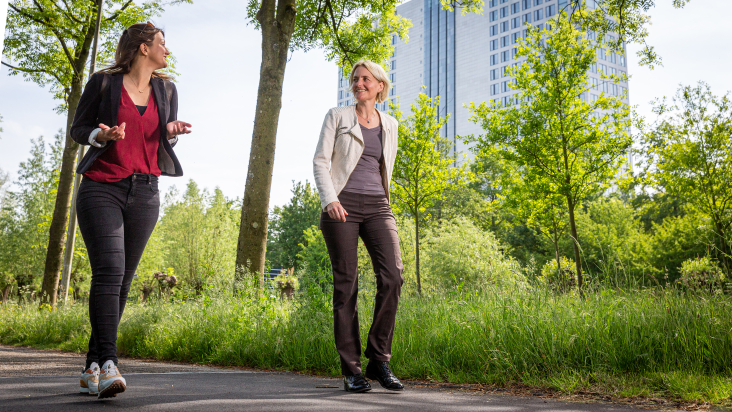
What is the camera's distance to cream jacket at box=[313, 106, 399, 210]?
136 inches

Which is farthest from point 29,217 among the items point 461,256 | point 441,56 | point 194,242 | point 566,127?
point 441,56

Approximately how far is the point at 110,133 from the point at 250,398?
1666 mm

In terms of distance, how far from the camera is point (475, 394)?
3.34 metres

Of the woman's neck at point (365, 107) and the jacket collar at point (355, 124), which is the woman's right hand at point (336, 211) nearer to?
the jacket collar at point (355, 124)

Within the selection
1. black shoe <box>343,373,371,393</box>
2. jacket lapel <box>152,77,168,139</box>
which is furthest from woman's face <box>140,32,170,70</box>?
black shoe <box>343,373,371,393</box>

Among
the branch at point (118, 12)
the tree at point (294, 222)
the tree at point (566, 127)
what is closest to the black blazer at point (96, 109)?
the branch at point (118, 12)

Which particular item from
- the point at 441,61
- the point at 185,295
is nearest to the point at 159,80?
the point at 185,295

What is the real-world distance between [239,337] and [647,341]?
152 inches

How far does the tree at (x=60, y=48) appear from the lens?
509 inches

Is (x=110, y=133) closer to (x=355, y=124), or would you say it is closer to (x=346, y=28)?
(x=355, y=124)

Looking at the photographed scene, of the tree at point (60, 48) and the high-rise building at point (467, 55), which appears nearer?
the tree at point (60, 48)

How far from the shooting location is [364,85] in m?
3.77

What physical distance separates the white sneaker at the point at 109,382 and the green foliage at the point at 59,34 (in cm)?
1332

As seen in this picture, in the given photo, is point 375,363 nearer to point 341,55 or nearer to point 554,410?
point 554,410
